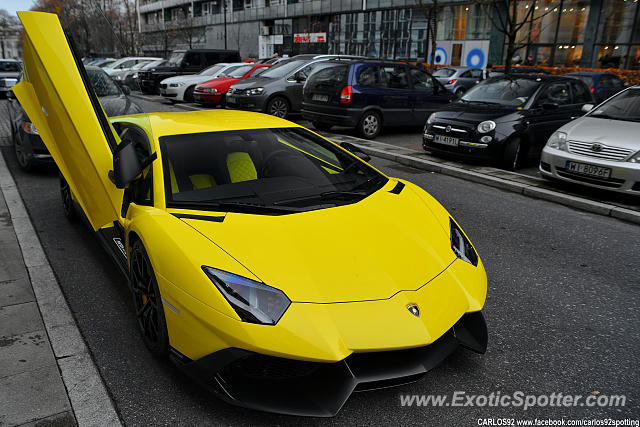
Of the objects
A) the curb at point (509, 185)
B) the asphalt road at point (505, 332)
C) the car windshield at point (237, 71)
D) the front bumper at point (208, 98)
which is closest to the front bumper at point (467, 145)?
the curb at point (509, 185)

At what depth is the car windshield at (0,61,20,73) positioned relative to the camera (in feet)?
70.3

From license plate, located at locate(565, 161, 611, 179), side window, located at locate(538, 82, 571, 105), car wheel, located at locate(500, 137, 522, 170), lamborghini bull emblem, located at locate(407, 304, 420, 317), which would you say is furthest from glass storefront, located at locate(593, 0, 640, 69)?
lamborghini bull emblem, located at locate(407, 304, 420, 317)

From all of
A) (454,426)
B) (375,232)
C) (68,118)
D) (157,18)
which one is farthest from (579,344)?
(157,18)

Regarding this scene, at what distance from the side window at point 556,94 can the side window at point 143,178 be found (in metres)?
7.13

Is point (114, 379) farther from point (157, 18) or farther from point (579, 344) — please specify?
point (157, 18)

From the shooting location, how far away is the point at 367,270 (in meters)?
2.52

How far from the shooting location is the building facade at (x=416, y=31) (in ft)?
84.2

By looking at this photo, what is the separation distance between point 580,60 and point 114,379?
1168 inches

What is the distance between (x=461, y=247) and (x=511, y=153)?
18.4 ft

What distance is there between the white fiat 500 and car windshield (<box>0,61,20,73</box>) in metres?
22.9

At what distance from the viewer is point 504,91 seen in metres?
8.88

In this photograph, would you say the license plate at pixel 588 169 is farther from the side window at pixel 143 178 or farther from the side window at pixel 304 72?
the side window at pixel 304 72

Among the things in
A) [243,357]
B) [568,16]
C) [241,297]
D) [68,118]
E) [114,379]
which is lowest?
[114,379]

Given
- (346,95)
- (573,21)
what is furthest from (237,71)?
(573,21)
